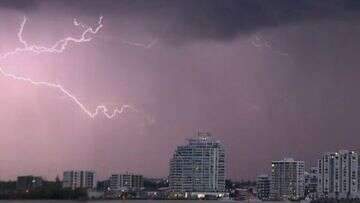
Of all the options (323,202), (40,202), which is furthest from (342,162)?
(40,202)

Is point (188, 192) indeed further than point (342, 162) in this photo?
Yes

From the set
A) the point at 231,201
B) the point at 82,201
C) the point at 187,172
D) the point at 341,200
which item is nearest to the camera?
the point at 82,201

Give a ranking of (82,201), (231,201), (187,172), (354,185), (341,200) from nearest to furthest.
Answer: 1. (82,201)
2. (341,200)
3. (354,185)
4. (231,201)
5. (187,172)

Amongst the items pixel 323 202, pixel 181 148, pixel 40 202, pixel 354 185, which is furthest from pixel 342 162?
pixel 40 202

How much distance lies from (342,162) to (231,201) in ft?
62.7

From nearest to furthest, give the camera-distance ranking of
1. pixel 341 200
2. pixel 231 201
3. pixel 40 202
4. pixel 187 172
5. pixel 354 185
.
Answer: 1. pixel 40 202
2. pixel 341 200
3. pixel 354 185
4. pixel 231 201
5. pixel 187 172

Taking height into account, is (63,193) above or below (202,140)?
below

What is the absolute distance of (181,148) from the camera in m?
132

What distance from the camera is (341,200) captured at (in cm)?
9888

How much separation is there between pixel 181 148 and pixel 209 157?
8394mm

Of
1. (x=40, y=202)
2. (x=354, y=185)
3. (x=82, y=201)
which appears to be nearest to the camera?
(x=40, y=202)

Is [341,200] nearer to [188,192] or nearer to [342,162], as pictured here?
[342,162]

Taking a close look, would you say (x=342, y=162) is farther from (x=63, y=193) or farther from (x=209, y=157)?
(x=63, y=193)

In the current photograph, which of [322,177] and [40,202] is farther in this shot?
[322,177]
